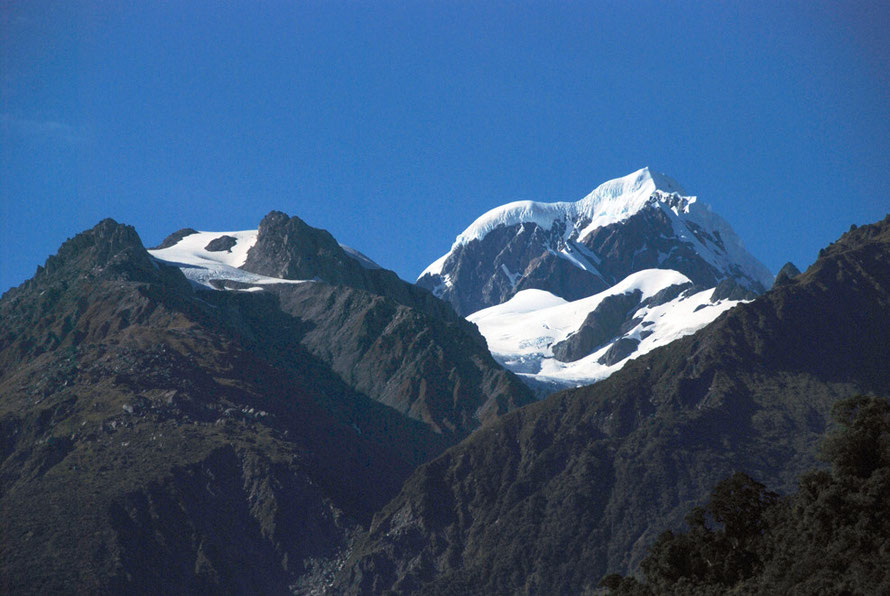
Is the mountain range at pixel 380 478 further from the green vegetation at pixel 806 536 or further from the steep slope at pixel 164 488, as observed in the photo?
the green vegetation at pixel 806 536

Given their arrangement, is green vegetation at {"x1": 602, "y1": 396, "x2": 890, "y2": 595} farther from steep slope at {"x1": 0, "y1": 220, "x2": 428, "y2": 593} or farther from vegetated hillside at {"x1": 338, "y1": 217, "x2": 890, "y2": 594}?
steep slope at {"x1": 0, "y1": 220, "x2": 428, "y2": 593}

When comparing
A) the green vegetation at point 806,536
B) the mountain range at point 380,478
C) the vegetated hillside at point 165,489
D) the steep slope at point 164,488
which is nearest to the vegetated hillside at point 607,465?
the mountain range at point 380,478

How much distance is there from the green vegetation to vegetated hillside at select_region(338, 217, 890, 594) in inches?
2807

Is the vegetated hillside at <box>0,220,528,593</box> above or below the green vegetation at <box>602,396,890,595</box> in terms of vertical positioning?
above

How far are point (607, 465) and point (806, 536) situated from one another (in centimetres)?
9983

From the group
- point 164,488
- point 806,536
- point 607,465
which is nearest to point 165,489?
point 164,488

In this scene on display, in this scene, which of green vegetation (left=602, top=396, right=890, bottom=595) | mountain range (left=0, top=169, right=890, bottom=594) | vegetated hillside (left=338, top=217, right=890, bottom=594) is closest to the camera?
green vegetation (left=602, top=396, right=890, bottom=595)

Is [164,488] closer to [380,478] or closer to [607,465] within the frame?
[380,478]

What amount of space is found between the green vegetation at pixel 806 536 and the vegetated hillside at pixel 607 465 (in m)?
71.3

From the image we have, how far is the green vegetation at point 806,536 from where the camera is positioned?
70.4m

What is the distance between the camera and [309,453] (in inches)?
7397

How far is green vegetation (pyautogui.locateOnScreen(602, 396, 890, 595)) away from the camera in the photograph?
7038 centimetres

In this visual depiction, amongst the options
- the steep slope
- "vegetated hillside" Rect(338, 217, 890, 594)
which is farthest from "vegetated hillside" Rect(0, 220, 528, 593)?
"vegetated hillside" Rect(338, 217, 890, 594)

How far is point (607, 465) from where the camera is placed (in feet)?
573
